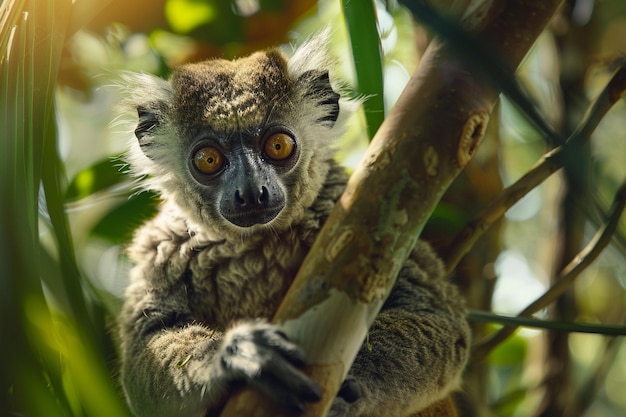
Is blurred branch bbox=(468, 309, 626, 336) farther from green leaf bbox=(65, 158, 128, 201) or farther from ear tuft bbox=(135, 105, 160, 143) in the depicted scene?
green leaf bbox=(65, 158, 128, 201)

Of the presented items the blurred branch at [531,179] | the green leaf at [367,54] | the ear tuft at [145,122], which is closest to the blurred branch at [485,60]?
the blurred branch at [531,179]

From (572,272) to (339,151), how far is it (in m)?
1.64

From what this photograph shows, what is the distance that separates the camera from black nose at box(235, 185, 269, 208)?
3.59 meters

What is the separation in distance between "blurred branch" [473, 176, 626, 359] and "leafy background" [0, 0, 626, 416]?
123 mm

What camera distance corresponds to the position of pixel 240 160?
379 centimetres

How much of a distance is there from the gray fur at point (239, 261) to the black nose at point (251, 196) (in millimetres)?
263

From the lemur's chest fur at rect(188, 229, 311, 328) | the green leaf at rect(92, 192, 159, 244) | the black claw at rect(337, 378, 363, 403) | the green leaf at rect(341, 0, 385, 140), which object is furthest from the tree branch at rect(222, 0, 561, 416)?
the green leaf at rect(92, 192, 159, 244)

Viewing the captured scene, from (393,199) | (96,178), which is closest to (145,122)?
(96,178)

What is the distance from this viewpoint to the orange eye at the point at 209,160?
3953 mm

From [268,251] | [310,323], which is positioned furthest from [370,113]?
[310,323]

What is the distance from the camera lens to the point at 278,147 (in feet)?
13.1

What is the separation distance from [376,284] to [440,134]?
21.4 inches

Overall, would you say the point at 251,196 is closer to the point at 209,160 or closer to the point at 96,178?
the point at 209,160

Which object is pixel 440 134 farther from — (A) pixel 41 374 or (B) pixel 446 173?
(A) pixel 41 374
